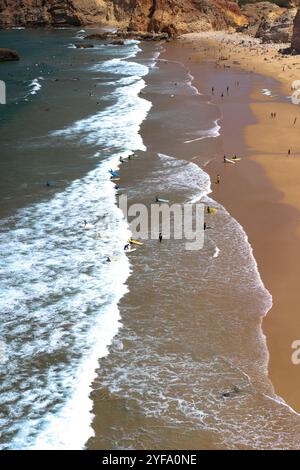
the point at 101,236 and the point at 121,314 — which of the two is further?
the point at 101,236

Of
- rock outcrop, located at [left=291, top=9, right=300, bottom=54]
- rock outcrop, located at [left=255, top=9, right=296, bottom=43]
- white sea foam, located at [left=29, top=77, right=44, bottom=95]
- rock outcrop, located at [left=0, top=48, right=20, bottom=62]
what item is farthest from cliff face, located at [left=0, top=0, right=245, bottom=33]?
white sea foam, located at [left=29, top=77, right=44, bottom=95]

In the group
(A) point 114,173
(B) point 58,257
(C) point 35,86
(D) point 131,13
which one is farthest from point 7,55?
(B) point 58,257

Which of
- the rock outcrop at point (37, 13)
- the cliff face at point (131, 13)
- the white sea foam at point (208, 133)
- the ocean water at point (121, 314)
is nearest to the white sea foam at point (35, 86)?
the ocean water at point (121, 314)

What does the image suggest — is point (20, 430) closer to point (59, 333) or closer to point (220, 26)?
point (59, 333)

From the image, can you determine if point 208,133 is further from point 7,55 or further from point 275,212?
point 7,55

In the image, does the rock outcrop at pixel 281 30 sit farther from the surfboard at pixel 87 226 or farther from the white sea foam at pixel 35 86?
the surfboard at pixel 87 226

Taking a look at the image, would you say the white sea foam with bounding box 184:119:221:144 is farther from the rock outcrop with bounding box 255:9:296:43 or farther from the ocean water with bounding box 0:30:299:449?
the rock outcrop with bounding box 255:9:296:43
